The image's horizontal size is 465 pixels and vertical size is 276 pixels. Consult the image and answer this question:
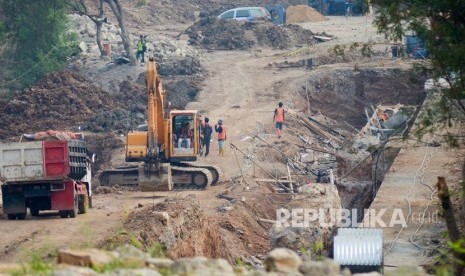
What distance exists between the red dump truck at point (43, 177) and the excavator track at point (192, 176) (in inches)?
310

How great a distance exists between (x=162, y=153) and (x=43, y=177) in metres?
9.61

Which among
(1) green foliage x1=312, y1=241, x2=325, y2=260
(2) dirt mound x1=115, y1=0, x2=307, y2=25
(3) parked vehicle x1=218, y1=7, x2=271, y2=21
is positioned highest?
(2) dirt mound x1=115, y1=0, x2=307, y2=25

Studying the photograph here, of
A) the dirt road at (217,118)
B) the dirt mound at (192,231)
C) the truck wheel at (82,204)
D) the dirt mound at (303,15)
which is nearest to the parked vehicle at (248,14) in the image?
the dirt road at (217,118)

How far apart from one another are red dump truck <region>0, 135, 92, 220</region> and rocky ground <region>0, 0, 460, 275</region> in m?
0.57

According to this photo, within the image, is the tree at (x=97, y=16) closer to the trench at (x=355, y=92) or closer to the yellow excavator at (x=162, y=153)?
the trench at (x=355, y=92)

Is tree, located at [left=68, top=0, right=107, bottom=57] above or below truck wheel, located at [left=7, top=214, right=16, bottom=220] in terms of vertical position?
above

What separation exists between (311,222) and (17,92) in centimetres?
2785

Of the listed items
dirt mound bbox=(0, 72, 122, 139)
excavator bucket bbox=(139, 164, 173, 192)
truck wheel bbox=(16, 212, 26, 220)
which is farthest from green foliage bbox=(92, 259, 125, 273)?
dirt mound bbox=(0, 72, 122, 139)

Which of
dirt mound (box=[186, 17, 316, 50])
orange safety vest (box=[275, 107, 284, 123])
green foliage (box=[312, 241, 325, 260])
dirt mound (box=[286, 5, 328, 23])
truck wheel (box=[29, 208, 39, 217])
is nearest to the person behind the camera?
green foliage (box=[312, 241, 325, 260])

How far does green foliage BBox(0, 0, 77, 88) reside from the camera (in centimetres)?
5622

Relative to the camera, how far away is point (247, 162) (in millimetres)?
41906

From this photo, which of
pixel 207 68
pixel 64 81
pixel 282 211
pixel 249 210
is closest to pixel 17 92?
pixel 64 81

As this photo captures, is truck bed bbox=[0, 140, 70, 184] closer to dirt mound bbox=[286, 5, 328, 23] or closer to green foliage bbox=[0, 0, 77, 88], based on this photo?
green foliage bbox=[0, 0, 77, 88]

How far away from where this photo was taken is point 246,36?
66312 mm
